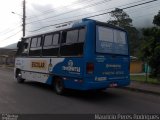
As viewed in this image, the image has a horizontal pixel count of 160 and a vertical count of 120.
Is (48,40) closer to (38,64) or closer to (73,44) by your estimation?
(38,64)

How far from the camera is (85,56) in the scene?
36.4 feet

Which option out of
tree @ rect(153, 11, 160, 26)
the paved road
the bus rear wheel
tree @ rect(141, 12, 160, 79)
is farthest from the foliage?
the bus rear wheel

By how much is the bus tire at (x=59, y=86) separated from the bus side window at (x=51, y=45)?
115cm

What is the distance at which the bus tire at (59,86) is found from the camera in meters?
12.6

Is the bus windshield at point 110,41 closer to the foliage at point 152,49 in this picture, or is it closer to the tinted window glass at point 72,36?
the tinted window glass at point 72,36

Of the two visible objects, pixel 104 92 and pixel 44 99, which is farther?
pixel 104 92

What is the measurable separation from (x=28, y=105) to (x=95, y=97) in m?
3.15

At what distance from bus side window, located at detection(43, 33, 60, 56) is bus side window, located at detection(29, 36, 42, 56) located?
67cm

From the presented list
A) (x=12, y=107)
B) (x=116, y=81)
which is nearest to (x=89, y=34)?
(x=116, y=81)

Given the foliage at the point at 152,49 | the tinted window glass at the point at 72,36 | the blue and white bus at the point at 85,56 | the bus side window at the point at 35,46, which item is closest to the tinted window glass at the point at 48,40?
the blue and white bus at the point at 85,56

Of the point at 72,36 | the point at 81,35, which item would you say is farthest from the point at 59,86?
the point at 81,35

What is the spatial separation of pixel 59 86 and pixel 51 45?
1.96 metres

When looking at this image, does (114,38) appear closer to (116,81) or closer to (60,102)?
(116,81)

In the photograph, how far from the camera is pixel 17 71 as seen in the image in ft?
59.1
